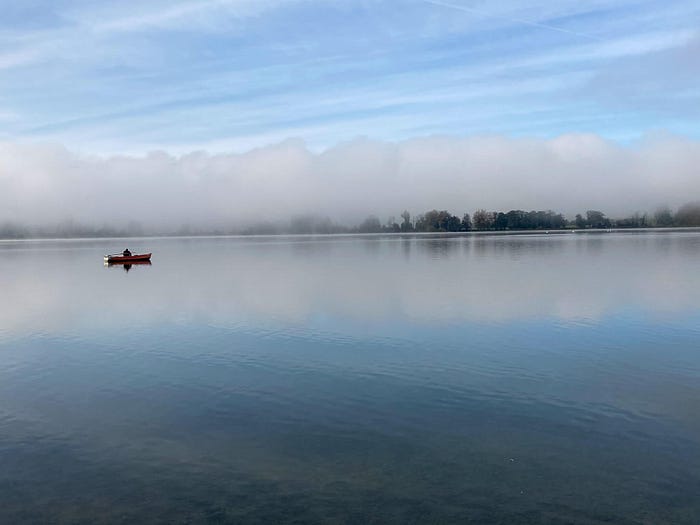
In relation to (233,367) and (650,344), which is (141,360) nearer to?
(233,367)

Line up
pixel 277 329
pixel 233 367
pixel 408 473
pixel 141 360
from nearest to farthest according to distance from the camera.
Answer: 1. pixel 408 473
2. pixel 233 367
3. pixel 141 360
4. pixel 277 329

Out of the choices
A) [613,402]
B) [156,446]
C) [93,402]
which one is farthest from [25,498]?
[613,402]

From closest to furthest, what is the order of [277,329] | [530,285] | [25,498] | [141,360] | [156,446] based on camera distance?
[25,498] < [156,446] < [141,360] < [277,329] < [530,285]

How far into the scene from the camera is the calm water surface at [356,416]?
12.7 meters

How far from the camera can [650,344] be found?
2717 cm

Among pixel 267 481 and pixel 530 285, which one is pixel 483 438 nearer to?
pixel 267 481

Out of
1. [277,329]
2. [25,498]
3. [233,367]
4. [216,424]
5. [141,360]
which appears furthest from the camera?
[277,329]

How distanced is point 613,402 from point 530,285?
3310 centimetres

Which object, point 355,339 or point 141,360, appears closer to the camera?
point 141,360

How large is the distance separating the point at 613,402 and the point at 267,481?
39.7 feet

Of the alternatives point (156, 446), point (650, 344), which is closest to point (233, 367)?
point (156, 446)

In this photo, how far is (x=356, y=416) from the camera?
58.3 ft

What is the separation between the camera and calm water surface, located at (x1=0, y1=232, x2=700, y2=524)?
1269cm

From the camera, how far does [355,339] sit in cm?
2942
